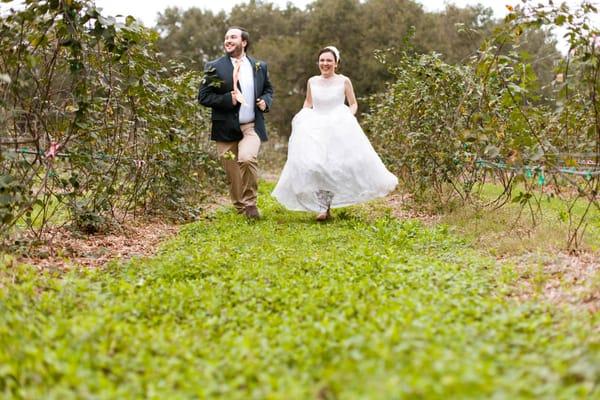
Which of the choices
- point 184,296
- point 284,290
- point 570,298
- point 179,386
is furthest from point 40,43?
point 570,298

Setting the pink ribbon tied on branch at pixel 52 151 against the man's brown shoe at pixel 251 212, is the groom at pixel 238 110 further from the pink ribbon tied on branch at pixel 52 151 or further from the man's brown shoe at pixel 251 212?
the pink ribbon tied on branch at pixel 52 151

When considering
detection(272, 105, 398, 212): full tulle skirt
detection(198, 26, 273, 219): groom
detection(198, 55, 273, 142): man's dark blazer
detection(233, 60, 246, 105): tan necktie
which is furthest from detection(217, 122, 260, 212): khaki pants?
detection(272, 105, 398, 212): full tulle skirt

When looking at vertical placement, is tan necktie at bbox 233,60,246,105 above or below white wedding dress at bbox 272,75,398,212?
above

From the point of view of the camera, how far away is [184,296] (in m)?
4.04

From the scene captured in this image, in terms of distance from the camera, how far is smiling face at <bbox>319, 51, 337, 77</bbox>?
8094mm

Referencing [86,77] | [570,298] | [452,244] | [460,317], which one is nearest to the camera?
[460,317]

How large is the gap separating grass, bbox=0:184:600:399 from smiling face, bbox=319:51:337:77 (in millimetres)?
3474

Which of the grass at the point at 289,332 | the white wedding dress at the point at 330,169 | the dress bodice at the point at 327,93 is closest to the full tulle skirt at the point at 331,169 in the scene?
the white wedding dress at the point at 330,169

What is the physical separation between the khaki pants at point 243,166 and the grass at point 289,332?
305cm

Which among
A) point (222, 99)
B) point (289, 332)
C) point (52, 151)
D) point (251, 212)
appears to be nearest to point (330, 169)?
point (251, 212)

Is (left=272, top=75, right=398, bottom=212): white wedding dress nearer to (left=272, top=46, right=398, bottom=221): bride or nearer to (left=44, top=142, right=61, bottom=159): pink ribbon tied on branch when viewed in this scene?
(left=272, top=46, right=398, bottom=221): bride

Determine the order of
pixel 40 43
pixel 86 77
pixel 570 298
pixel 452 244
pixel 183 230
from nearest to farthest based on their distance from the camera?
pixel 570 298 < pixel 40 43 < pixel 86 77 < pixel 452 244 < pixel 183 230

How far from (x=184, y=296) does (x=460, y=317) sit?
167 cm

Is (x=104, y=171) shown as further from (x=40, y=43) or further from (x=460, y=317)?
(x=460, y=317)
